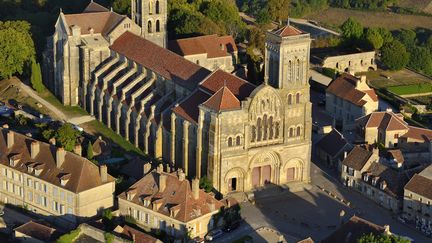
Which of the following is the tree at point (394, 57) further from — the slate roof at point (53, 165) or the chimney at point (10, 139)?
the chimney at point (10, 139)

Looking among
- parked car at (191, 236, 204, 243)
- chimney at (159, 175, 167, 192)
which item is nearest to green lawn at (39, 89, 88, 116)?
chimney at (159, 175, 167, 192)

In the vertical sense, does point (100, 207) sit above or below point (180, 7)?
below

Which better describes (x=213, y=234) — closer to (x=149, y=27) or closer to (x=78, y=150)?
(x=78, y=150)

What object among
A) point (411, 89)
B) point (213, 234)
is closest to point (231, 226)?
point (213, 234)

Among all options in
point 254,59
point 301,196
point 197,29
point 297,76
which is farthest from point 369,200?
point 197,29

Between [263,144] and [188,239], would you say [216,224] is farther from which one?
[263,144]

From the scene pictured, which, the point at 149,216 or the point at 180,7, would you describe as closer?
the point at 149,216

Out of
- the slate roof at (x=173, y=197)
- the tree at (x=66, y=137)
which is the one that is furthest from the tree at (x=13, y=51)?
the slate roof at (x=173, y=197)
